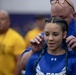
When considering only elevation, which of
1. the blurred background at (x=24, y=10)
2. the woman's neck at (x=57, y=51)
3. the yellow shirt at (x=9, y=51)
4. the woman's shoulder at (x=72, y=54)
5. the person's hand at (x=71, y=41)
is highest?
the person's hand at (x=71, y=41)

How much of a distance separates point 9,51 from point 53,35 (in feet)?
10.5

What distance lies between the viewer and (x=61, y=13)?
4.30m

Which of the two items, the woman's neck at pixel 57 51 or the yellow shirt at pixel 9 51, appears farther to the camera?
the yellow shirt at pixel 9 51

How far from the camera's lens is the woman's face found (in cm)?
401

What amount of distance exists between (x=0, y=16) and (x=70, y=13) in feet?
10.9

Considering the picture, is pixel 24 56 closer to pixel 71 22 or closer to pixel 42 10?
pixel 71 22

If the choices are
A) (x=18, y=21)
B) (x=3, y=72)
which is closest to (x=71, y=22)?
(x=3, y=72)

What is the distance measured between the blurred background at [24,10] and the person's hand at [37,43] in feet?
27.4

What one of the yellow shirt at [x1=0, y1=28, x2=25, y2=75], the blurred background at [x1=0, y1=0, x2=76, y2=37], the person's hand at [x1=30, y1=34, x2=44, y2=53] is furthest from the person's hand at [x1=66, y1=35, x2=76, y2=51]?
the blurred background at [x1=0, y1=0, x2=76, y2=37]

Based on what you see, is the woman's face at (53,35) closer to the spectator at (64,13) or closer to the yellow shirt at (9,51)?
the spectator at (64,13)

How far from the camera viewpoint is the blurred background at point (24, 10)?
13.0 metres

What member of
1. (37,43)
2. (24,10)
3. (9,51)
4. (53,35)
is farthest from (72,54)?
(24,10)

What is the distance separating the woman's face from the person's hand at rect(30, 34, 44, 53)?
232 mm

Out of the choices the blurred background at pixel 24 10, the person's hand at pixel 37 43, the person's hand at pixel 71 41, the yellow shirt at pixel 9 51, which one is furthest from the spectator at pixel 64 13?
the blurred background at pixel 24 10
